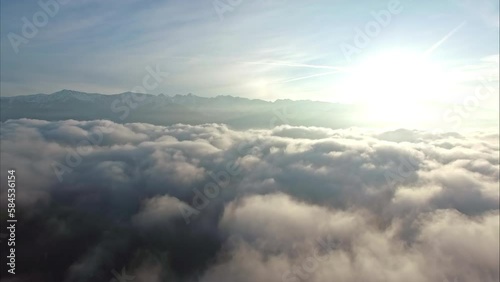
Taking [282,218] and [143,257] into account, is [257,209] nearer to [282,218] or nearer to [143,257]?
[282,218]

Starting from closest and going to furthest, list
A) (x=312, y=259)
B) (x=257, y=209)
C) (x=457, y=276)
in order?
(x=457, y=276) → (x=312, y=259) → (x=257, y=209)

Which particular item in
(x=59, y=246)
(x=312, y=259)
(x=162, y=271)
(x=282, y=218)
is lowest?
(x=162, y=271)

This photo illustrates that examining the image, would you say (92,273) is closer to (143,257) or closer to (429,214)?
(143,257)

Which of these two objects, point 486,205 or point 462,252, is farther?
point 486,205

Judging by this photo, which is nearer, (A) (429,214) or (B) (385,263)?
(B) (385,263)

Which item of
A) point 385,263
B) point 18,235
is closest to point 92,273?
point 18,235

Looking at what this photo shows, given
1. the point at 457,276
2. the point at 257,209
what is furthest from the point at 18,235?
the point at 457,276

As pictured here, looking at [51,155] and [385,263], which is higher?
[51,155]

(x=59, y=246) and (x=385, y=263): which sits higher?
(x=385, y=263)

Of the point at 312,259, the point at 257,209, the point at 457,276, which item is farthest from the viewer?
the point at 257,209
